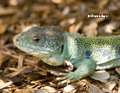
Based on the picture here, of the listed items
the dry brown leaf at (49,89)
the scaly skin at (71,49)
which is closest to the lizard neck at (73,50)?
the scaly skin at (71,49)

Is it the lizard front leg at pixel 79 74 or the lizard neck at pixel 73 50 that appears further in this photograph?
the lizard neck at pixel 73 50

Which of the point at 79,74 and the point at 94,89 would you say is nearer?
the point at 94,89

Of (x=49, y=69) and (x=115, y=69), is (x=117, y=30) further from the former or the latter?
(x=49, y=69)

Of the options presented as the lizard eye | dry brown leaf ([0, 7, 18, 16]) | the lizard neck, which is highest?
dry brown leaf ([0, 7, 18, 16])

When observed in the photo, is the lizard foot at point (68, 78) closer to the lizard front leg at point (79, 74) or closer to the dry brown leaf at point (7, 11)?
the lizard front leg at point (79, 74)

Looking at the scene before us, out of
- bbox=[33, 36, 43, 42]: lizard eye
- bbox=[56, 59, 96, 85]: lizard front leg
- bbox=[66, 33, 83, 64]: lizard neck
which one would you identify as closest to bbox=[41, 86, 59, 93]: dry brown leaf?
bbox=[56, 59, 96, 85]: lizard front leg

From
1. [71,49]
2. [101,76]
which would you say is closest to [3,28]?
[71,49]

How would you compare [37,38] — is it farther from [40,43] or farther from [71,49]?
[71,49]

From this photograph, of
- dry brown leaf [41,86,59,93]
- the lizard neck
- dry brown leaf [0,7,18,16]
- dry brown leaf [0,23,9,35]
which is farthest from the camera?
A: dry brown leaf [0,7,18,16]

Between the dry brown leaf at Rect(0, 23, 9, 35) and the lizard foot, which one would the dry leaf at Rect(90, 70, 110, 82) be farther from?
the dry brown leaf at Rect(0, 23, 9, 35)
